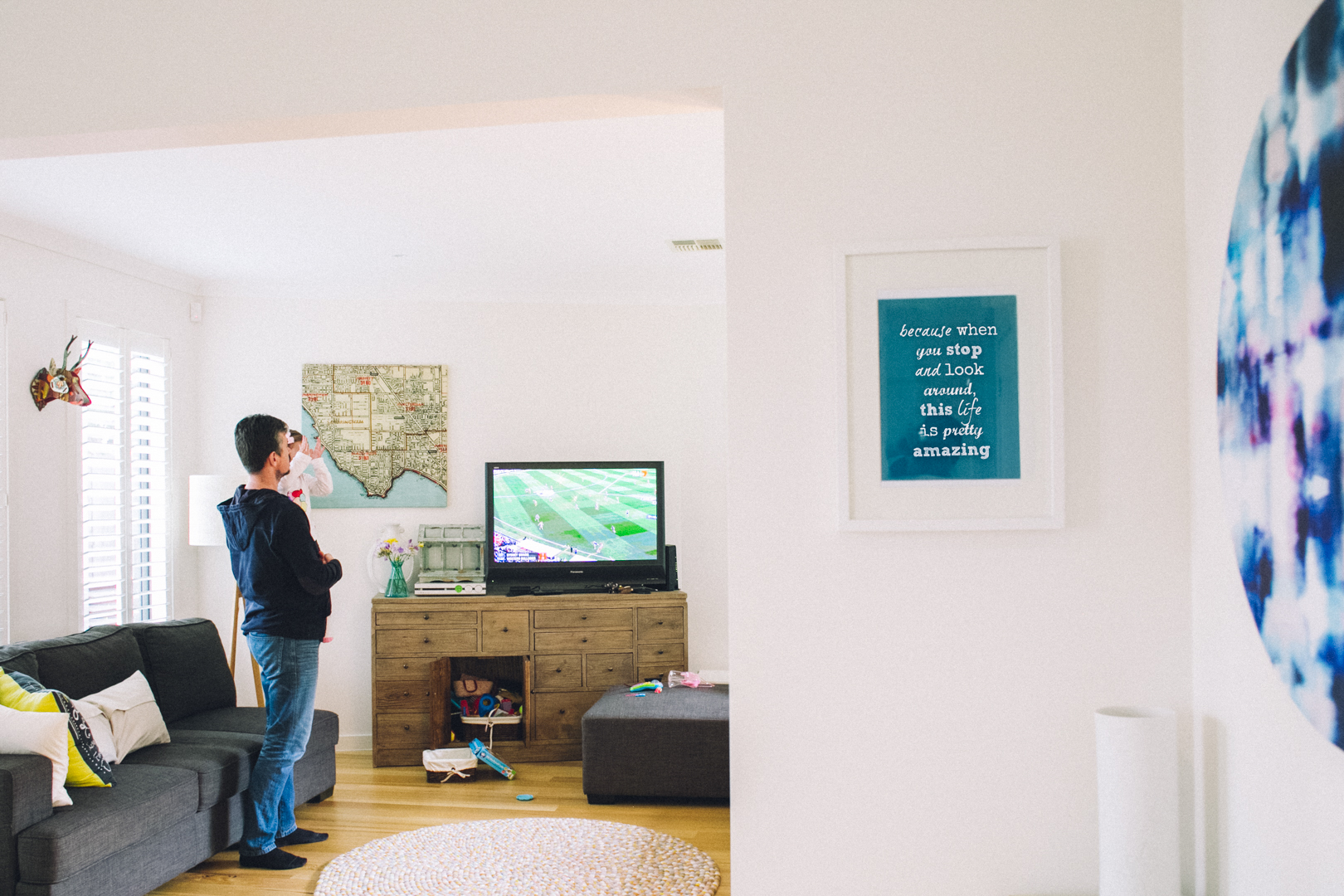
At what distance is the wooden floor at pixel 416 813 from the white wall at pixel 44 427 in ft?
4.77

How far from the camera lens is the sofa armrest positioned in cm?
258

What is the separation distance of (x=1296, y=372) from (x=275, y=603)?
3.12 meters

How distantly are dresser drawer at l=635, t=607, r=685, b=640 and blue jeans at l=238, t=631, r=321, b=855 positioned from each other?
1.83m

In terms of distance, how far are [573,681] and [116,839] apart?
232 cm

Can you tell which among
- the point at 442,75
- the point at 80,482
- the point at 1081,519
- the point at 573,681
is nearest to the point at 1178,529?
the point at 1081,519

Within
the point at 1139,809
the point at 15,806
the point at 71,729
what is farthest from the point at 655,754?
the point at 1139,809

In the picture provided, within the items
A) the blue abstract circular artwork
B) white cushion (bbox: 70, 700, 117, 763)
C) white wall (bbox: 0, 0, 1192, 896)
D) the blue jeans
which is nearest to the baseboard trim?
the blue jeans

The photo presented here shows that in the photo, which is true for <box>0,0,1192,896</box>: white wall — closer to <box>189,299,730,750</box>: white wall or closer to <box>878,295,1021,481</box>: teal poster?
<box>878,295,1021,481</box>: teal poster

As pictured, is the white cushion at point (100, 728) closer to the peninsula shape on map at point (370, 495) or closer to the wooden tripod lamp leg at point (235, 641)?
the wooden tripod lamp leg at point (235, 641)

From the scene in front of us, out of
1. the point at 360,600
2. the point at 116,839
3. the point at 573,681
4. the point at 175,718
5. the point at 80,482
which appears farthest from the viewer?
the point at 360,600

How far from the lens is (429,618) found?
478cm

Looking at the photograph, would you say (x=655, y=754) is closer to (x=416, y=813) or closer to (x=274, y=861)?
(x=416, y=813)

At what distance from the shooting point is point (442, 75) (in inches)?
69.5

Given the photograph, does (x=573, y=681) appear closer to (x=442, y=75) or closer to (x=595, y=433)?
(x=595, y=433)
